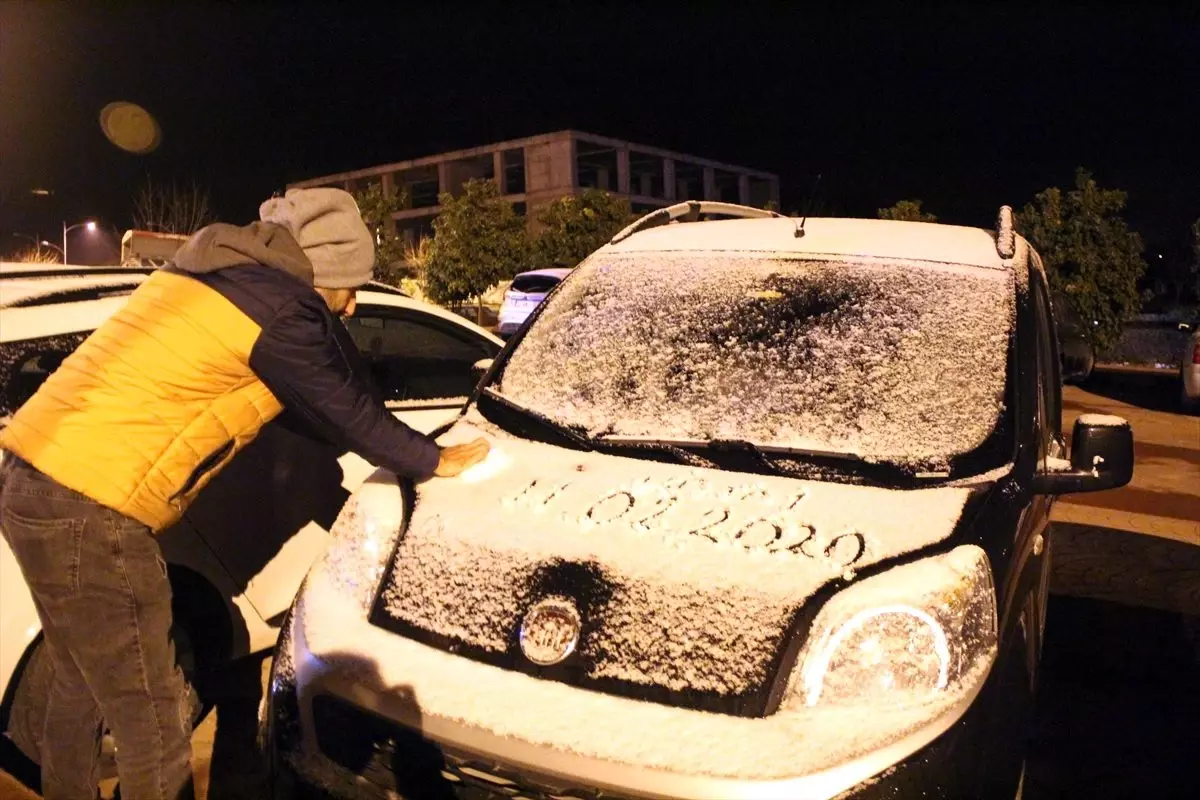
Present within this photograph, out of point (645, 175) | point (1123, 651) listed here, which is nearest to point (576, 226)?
point (645, 175)

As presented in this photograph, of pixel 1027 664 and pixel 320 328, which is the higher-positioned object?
pixel 320 328

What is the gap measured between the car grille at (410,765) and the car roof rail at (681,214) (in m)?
2.15

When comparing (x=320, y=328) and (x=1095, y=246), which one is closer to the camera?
(x=320, y=328)

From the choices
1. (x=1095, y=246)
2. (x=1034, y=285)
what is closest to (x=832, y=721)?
(x=1034, y=285)

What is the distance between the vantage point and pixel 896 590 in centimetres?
205

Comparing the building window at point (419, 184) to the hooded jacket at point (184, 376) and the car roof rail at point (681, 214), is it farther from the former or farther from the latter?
the hooded jacket at point (184, 376)

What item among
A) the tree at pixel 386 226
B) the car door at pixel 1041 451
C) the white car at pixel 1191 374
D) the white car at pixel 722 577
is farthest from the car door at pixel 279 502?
the tree at pixel 386 226

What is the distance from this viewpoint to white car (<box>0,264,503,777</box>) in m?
2.95

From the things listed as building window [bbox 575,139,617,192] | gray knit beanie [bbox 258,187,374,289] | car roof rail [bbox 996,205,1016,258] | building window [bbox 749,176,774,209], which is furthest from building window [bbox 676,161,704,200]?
gray knit beanie [bbox 258,187,374,289]

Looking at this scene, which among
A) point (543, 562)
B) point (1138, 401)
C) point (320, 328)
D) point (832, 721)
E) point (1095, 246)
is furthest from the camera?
point (1095, 246)

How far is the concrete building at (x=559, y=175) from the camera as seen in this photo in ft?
203

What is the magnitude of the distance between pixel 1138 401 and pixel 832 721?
13.9 meters

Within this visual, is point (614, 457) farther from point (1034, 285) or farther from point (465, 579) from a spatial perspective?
point (1034, 285)

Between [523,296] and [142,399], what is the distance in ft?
58.4
